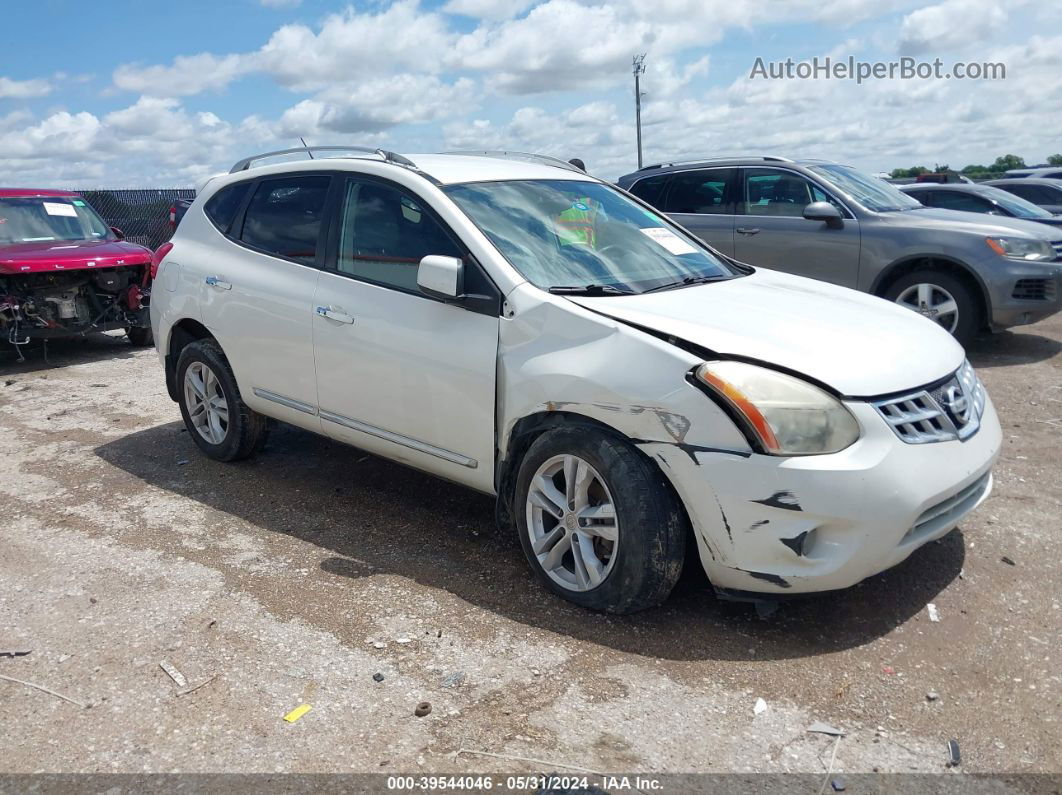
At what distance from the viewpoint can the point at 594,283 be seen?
3.87 m

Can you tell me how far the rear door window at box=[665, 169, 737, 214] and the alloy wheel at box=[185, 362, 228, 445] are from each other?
5.78 meters

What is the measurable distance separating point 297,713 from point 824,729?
5.70ft

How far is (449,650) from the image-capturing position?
11.0 feet

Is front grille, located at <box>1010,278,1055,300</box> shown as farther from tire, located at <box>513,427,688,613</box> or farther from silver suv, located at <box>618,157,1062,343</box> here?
tire, located at <box>513,427,688,613</box>

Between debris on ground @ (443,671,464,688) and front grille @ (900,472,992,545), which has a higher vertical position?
front grille @ (900,472,992,545)

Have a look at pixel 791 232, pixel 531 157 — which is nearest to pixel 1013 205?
pixel 791 232

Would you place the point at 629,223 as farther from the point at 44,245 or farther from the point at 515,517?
the point at 44,245

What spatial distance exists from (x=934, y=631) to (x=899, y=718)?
63 cm

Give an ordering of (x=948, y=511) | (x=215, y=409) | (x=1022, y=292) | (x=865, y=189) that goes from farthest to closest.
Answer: (x=865, y=189)
(x=1022, y=292)
(x=215, y=409)
(x=948, y=511)

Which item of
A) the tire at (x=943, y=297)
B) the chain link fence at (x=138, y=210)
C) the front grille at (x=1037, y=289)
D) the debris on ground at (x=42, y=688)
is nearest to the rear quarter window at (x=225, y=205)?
the debris on ground at (x=42, y=688)

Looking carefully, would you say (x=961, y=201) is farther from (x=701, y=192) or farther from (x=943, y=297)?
(x=701, y=192)

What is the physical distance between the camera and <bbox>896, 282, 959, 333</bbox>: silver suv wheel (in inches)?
320

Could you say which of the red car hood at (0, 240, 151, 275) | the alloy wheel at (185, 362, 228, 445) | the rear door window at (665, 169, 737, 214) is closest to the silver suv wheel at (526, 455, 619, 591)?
the alloy wheel at (185, 362, 228, 445)

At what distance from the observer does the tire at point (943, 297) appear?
806 centimetres
